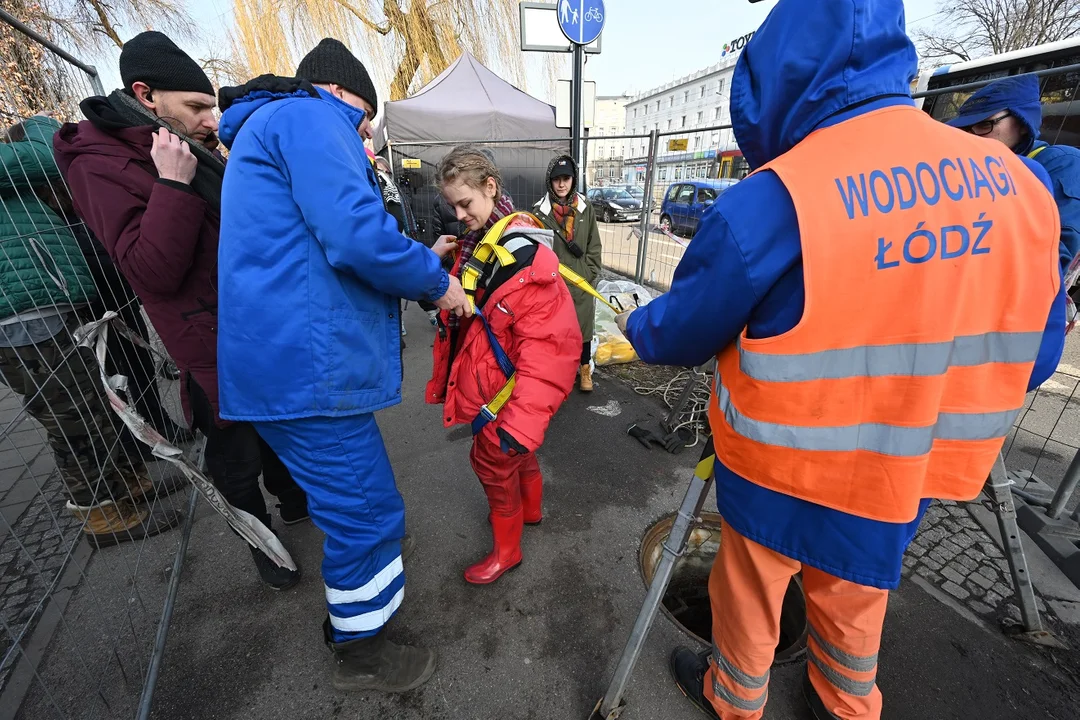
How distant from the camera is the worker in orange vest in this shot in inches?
36.8

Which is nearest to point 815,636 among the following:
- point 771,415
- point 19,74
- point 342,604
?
point 771,415

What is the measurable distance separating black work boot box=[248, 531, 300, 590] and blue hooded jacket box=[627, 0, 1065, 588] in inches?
84.6

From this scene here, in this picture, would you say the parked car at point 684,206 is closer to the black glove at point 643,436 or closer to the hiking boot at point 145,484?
the black glove at point 643,436

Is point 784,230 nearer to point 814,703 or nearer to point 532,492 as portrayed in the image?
point 814,703

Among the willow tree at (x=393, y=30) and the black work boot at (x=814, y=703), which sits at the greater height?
the willow tree at (x=393, y=30)

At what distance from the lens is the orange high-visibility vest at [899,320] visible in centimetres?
93

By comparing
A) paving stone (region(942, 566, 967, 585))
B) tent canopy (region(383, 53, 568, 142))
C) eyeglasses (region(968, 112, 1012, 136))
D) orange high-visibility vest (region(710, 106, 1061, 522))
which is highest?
tent canopy (region(383, 53, 568, 142))

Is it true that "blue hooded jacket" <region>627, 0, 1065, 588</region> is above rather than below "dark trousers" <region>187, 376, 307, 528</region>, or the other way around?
above

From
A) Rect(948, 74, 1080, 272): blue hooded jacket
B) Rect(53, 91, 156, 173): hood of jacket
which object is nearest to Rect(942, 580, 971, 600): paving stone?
Rect(948, 74, 1080, 272): blue hooded jacket

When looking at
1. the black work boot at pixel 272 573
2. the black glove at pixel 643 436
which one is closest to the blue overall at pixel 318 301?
the black work boot at pixel 272 573

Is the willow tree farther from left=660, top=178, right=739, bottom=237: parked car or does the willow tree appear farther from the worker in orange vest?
the worker in orange vest

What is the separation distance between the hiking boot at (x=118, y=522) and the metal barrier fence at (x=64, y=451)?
1 cm

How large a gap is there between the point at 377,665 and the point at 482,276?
1572 millimetres

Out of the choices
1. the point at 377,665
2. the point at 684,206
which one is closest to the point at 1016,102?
the point at 377,665
